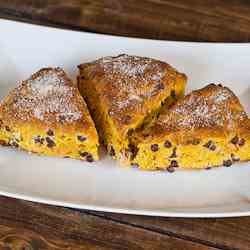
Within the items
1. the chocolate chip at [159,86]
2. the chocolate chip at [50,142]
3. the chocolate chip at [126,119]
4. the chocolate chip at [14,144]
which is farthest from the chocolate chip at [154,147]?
the chocolate chip at [14,144]

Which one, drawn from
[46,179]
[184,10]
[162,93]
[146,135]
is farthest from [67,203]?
[184,10]

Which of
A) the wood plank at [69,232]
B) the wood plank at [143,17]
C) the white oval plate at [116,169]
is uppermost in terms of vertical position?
the wood plank at [143,17]

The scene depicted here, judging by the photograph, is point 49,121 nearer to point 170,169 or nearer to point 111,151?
point 111,151

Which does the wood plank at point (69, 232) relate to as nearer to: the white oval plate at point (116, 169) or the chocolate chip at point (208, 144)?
the white oval plate at point (116, 169)

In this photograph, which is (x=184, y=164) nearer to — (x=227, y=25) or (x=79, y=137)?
(x=79, y=137)

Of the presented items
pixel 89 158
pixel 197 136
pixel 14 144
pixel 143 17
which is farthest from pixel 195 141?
pixel 143 17

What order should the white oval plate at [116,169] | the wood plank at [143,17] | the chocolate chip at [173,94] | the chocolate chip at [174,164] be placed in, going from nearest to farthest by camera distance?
the white oval plate at [116,169] < the chocolate chip at [174,164] < the chocolate chip at [173,94] < the wood plank at [143,17]

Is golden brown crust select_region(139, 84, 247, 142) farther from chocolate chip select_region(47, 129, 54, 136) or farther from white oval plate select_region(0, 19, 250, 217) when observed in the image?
chocolate chip select_region(47, 129, 54, 136)
